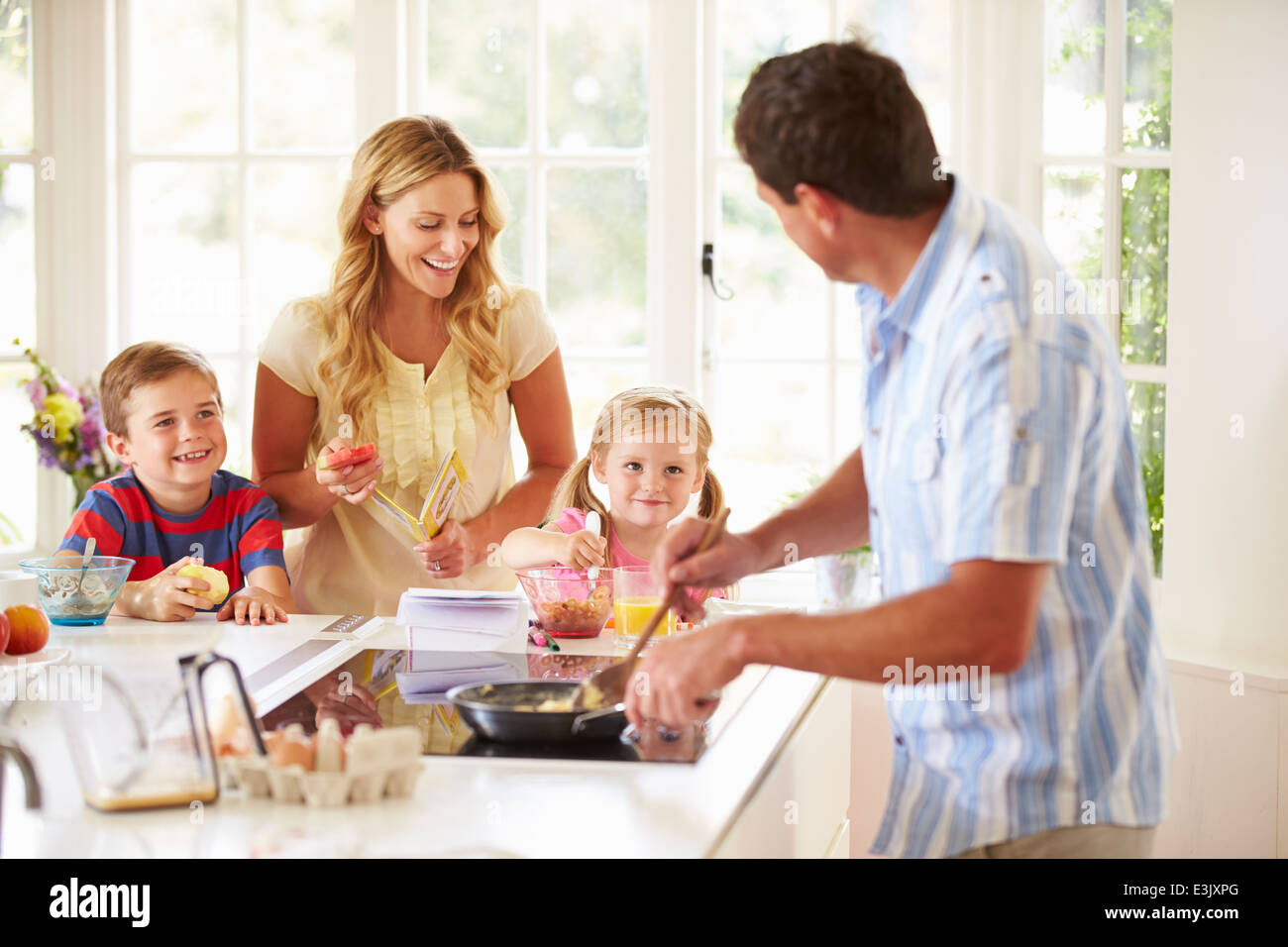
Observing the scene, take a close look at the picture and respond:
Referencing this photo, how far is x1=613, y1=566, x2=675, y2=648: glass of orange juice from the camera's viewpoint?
1.68 metres

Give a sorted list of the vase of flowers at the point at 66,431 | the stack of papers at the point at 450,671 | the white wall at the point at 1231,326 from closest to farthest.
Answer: the stack of papers at the point at 450,671
the white wall at the point at 1231,326
the vase of flowers at the point at 66,431

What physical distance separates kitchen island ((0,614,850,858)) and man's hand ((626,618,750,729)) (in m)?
0.08

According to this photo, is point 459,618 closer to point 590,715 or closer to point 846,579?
point 590,715

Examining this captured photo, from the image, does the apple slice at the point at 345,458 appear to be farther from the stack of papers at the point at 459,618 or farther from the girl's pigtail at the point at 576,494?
the girl's pigtail at the point at 576,494

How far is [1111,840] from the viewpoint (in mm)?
1105

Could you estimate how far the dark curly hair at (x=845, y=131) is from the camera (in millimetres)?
1074

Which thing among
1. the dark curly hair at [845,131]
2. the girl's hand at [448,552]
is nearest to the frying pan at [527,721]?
the dark curly hair at [845,131]

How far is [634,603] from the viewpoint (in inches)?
66.7

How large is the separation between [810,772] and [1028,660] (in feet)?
1.49

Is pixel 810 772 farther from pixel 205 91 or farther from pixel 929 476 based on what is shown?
pixel 205 91

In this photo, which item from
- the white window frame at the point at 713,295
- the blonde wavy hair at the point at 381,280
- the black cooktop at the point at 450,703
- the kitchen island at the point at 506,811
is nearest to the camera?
the kitchen island at the point at 506,811

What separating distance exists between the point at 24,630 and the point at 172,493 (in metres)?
0.57
